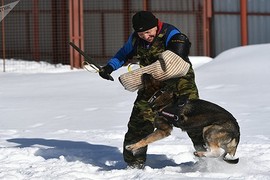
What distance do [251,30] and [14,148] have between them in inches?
560

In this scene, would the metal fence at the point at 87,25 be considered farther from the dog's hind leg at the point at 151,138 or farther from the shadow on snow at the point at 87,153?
the dog's hind leg at the point at 151,138

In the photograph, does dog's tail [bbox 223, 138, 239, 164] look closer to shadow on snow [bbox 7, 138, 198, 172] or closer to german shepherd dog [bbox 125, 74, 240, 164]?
german shepherd dog [bbox 125, 74, 240, 164]

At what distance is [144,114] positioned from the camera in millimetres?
5621

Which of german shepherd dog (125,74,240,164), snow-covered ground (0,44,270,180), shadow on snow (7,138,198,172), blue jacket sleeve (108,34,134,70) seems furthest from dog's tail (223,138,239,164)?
blue jacket sleeve (108,34,134,70)

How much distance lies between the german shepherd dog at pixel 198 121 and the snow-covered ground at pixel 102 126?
236mm

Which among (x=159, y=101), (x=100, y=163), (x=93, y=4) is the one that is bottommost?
(x=100, y=163)

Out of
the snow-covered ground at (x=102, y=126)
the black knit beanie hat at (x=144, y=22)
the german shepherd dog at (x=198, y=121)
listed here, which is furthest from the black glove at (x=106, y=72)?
the snow-covered ground at (x=102, y=126)

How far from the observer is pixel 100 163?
20.0 feet

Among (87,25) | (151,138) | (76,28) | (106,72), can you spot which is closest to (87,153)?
(106,72)

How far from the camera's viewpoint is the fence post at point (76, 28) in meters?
16.2

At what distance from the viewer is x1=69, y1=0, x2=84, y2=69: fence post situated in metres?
16.2

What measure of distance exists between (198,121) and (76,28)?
1124cm

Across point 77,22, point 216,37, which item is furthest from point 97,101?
point 216,37

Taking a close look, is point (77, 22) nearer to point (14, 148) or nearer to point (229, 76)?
point (229, 76)
